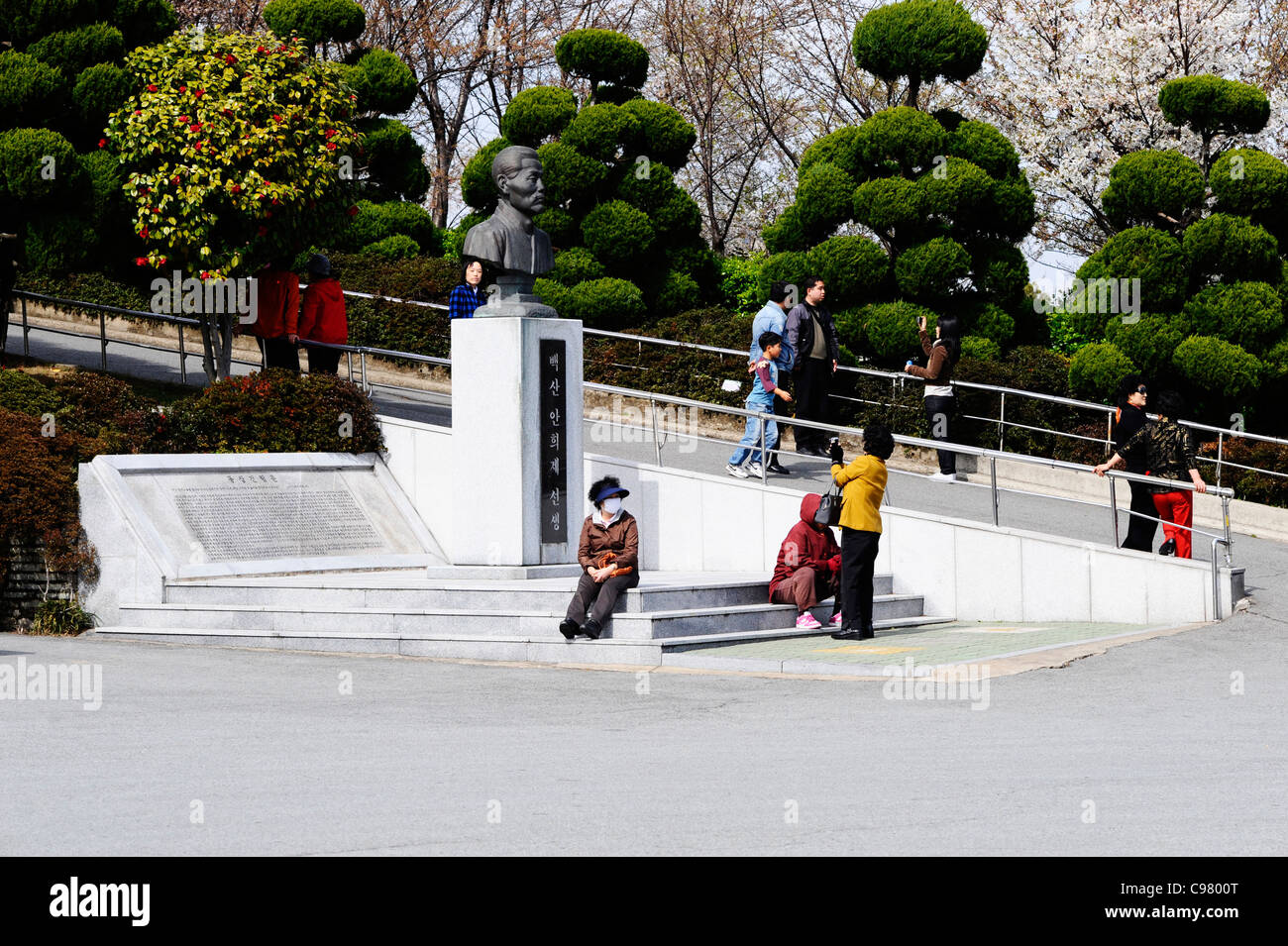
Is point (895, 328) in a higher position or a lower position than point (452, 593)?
higher

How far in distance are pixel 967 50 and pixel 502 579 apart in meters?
13.3

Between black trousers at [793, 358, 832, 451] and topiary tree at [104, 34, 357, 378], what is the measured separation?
6206 millimetres

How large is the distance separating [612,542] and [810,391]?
243 inches

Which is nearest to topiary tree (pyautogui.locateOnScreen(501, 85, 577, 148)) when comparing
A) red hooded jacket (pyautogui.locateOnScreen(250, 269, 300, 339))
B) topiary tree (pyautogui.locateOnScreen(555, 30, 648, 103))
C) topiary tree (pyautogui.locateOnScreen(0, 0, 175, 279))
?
topiary tree (pyautogui.locateOnScreen(555, 30, 648, 103))

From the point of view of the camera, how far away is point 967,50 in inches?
910

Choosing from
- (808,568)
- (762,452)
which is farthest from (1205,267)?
(808,568)

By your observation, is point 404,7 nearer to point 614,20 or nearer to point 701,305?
point 614,20

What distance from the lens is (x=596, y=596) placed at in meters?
12.2

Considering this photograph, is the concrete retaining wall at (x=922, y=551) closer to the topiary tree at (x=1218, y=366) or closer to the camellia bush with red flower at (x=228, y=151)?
the camellia bush with red flower at (x=228, y=151)

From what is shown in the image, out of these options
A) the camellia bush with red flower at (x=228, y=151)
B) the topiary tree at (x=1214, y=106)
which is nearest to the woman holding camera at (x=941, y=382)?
the topiary tree at (x=1214, y=106)

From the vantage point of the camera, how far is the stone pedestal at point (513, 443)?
1380cm

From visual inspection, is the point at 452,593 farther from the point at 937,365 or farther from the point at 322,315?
the point at 937,365

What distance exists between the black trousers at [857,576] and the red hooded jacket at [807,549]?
24.5 inches

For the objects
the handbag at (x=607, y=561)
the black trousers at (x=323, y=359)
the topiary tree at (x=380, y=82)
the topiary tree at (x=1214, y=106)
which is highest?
the topiary tree at (x=380, y=82)
